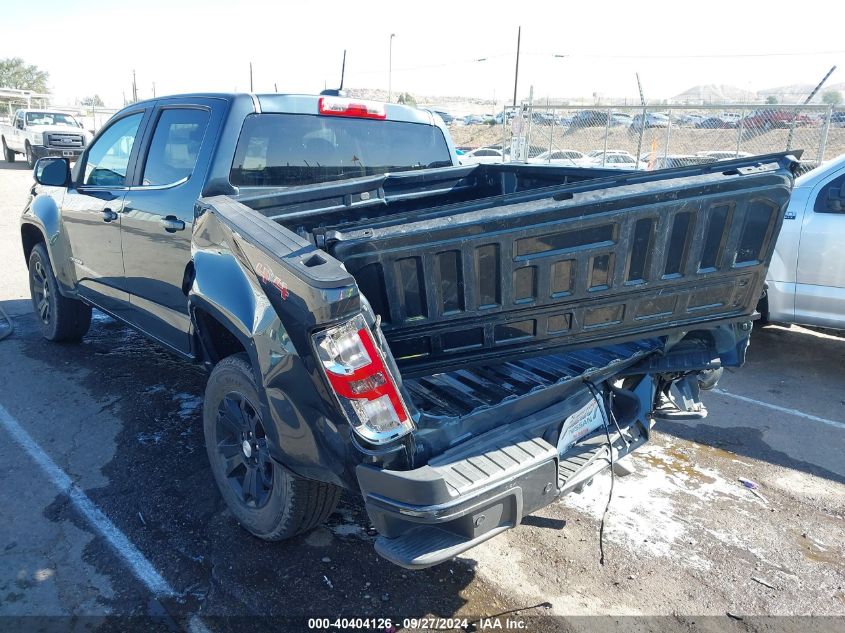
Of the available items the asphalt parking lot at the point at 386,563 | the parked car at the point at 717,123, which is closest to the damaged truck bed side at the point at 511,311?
the asphalt parking lot at the point at 386,563

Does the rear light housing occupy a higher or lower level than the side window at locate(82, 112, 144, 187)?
lower

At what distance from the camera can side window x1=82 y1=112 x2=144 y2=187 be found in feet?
14.5

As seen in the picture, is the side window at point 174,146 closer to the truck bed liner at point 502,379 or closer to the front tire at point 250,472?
the front tire at point 250,472

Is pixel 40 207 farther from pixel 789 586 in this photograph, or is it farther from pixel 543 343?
pixel 789 586

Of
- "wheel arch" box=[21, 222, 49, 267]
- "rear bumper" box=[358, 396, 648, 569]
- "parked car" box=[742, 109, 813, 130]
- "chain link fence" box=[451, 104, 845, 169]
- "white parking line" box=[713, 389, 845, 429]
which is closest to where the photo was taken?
"rear bumper" box=[358, 396, 648, 569]

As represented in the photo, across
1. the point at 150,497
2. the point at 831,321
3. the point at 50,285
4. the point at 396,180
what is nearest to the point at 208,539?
the point at 150,497

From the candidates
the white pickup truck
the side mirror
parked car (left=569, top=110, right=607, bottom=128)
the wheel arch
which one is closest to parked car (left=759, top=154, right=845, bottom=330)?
the side mirror

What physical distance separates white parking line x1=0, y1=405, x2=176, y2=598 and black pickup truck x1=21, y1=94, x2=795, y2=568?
44cm

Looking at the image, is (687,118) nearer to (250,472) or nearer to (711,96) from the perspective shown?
(250,472)

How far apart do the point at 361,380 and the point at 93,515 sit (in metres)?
2.03

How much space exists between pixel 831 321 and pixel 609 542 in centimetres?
341

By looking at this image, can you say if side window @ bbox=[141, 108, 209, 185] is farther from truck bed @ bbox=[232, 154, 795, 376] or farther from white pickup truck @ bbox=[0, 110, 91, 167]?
white pickup truck @ bbox=[0, 110, 91, 167]

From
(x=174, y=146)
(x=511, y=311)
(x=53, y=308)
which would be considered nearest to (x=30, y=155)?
(x=53, y=308)

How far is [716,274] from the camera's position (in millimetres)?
2791
